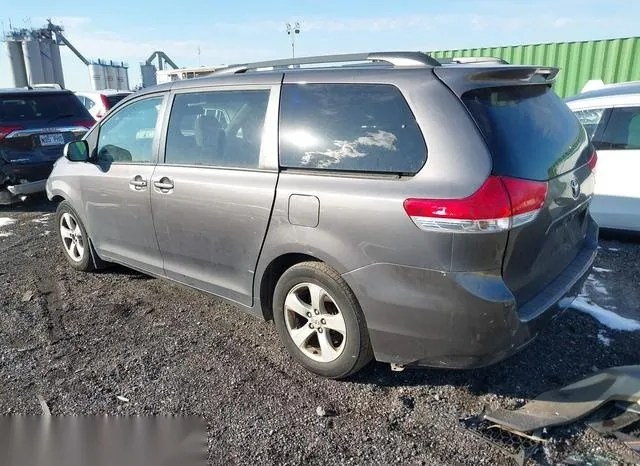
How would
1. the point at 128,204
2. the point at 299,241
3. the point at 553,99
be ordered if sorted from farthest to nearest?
the point at 128,204
the point at 553,99
the point at 299,241

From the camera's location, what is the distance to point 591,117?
5.14m

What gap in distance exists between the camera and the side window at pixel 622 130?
16.1 ft

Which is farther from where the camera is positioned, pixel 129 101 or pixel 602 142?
pixel 602 142

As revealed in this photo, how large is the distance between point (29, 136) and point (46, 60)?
36346mm

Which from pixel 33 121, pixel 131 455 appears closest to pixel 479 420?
pixel 131 455

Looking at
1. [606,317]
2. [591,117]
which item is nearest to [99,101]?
[591,117]

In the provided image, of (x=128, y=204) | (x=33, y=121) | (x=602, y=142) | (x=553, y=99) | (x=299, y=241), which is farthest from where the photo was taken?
(x=33, y=121)

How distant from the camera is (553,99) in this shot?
2988 mm

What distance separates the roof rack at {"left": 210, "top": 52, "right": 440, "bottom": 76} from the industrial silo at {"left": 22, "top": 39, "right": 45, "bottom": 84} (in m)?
38.2

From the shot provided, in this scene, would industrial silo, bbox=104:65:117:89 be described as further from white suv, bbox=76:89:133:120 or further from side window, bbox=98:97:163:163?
side window, bbox=98:97:163:163

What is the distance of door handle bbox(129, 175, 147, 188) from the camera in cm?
374

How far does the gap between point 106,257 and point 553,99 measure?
3788 millimetres

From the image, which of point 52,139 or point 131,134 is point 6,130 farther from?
point 131,134

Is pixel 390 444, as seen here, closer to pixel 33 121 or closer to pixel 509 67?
pixel 509 67
